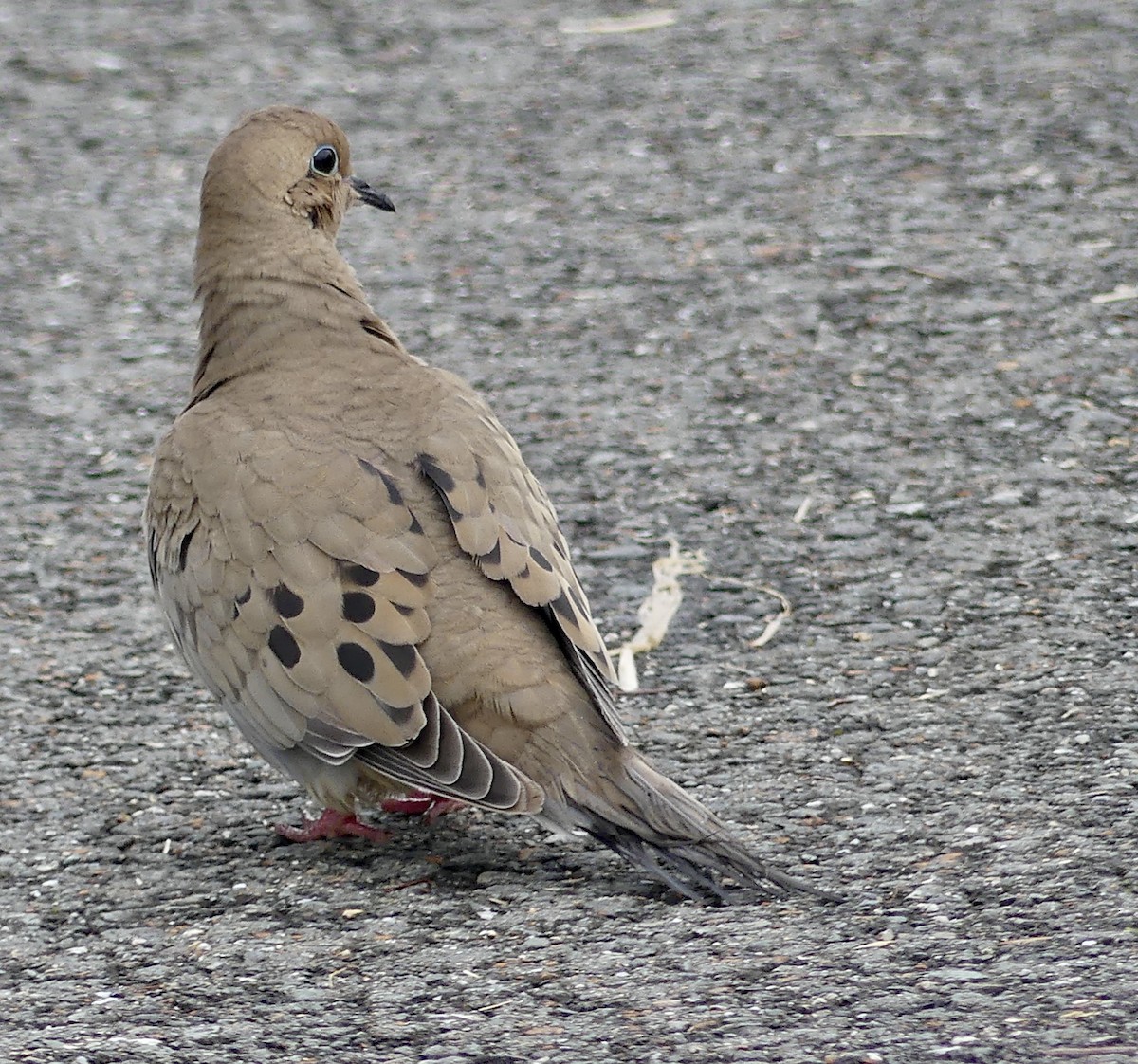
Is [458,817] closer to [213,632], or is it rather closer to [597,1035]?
[213,632]

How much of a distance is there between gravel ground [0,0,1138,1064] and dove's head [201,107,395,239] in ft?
4.05

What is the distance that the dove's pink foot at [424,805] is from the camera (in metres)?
4.30

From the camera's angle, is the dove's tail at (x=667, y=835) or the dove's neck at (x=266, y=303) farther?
the dove's neck at (x=266, y=303)

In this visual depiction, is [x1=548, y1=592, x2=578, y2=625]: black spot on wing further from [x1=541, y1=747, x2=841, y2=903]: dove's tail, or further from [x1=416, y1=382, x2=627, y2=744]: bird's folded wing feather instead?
[x1=541, y1=747, x2=841, y2=903]: dove's tail

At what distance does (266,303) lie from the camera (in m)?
4.64

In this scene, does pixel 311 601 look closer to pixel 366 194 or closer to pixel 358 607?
pixel 358 607

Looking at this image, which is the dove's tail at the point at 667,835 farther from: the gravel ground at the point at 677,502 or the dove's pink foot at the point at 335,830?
the dove's pink foot at the point at 335,830

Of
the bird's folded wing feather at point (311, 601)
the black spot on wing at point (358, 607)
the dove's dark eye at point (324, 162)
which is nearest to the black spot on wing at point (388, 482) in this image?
the bird's folded wing feather at point (311, 601)

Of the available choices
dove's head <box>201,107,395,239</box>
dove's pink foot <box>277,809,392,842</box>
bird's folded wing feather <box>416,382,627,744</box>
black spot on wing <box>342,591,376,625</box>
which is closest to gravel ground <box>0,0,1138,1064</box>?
dove's pink foot <box>277,809,392,842</box>

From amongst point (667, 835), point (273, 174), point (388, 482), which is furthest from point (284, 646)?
point (273, 174)

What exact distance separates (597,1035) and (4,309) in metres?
4.79

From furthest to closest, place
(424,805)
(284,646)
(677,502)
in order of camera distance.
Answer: (677,502) < (424,805) < (284,646)

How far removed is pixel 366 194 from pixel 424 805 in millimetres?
1717

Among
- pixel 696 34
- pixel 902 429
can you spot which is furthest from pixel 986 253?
pixel 696 34
